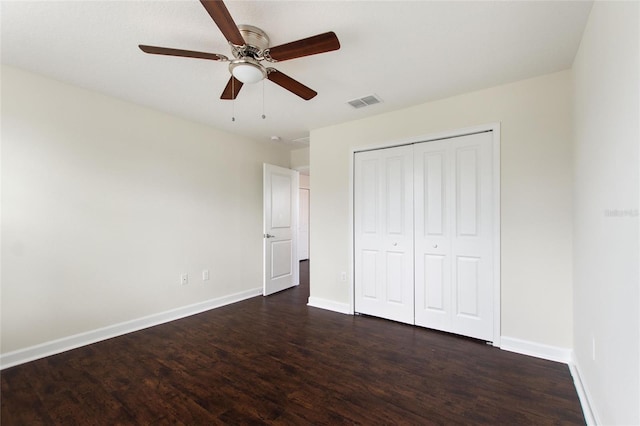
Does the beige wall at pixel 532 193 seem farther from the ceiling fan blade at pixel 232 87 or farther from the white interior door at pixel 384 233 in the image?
the ceiling fan blade at pixel 232 87

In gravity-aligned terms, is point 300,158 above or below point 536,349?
above

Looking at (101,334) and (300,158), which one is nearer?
(101,334)

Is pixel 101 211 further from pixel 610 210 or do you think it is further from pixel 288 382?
pixel 610 210

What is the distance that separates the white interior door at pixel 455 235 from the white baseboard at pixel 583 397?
63 centimetres

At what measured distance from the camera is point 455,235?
9.64 feet

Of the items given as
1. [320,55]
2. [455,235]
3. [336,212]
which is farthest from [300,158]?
[455,235]

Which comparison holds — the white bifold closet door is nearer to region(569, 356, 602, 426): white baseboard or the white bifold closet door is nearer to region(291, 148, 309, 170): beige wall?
region(569, 356, 602, 426): white baseboard

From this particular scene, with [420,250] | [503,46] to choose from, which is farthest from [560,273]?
[503,46]

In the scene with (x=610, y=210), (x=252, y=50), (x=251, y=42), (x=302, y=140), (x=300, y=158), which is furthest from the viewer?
(x=300, y=158)

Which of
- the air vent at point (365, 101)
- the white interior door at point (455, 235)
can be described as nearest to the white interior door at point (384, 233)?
the white interior door at point (455, 235)

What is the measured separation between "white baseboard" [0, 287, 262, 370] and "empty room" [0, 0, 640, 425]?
2 centimetres

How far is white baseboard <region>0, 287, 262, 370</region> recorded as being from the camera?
2.39 metres

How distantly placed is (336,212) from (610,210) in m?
2.70

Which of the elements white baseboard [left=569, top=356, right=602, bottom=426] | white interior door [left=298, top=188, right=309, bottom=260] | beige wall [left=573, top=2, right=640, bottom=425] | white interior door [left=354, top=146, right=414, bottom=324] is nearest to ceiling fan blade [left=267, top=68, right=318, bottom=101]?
white interior door [left=354, top=146, right=414, bottom=324]
